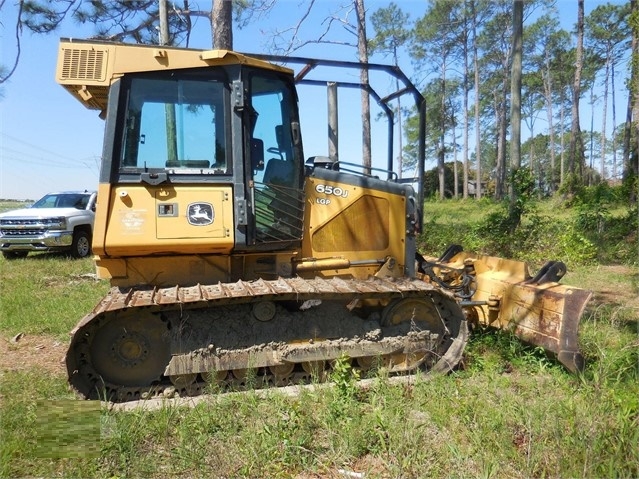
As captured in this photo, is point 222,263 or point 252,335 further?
point 222,263

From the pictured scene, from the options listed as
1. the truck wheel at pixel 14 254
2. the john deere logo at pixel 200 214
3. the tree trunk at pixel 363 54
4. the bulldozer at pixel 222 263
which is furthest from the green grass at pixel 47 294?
the tree trunk at pixel 363 54

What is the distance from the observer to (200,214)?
3.91m

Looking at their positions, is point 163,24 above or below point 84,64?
above

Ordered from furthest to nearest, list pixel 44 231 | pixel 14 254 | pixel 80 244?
pixel 14 254 → pixel 80 244 → pixel 44 231

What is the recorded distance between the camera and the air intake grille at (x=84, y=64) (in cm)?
388

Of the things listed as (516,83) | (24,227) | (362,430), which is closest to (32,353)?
(362,430)

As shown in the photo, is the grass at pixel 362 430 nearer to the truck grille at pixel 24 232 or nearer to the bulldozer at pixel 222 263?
the bulldozer at pixel 222 263

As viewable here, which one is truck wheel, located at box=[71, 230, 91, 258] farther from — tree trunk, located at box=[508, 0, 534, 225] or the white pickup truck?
tree trunk, located at box=[508, 0, 534, 225]

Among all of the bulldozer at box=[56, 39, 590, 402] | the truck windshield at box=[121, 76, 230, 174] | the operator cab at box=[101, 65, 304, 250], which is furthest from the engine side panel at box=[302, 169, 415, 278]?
the truck windshield at box=[121, 76, 230, 174]

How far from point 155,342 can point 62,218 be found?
31.6ft

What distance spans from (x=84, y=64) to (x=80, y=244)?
9721mm

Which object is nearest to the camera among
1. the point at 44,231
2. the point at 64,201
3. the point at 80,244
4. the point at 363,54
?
the point at 44,231

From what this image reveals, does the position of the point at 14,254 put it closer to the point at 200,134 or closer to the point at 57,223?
the point at 57,223

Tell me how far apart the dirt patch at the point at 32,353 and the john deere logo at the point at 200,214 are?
214cm
